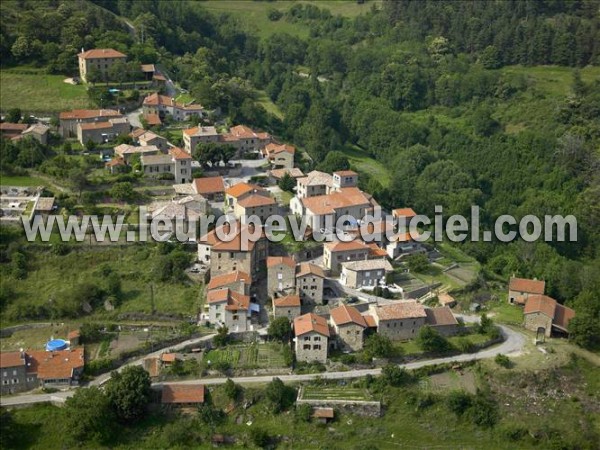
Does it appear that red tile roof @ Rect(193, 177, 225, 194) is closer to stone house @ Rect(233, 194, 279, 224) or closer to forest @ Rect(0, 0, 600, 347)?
stone house @ Rect(233, 194, 279, 224)

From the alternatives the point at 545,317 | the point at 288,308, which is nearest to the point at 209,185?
the point at 288,308

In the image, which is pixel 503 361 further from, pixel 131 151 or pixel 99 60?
pixel 99 60

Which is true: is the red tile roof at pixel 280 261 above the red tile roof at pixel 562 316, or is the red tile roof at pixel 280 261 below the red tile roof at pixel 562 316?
above

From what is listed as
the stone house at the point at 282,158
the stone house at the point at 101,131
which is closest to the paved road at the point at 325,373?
the stone house at the point at 282,158

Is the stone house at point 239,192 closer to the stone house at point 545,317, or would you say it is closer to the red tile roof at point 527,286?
the red tile roof at point 527,286

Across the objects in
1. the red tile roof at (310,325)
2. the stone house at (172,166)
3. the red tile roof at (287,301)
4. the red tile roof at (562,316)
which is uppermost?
the stone house at (172,166)

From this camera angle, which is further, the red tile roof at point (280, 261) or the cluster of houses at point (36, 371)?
the red tile roof at point (280, 261)
